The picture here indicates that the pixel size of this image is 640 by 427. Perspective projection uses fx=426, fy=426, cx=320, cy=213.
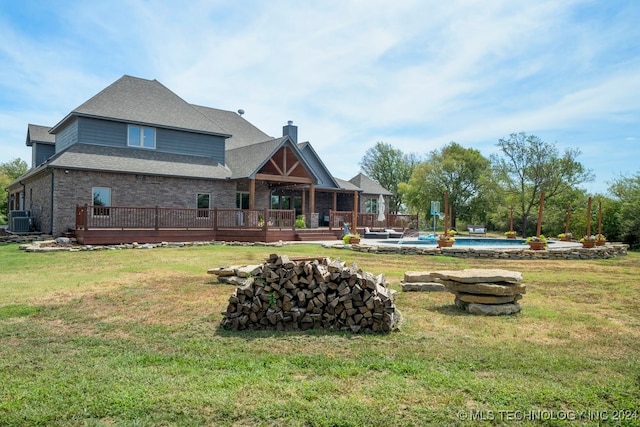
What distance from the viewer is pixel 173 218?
775 inches

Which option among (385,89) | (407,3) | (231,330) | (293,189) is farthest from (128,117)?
(231,330)

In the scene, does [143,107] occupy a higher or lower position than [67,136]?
higher

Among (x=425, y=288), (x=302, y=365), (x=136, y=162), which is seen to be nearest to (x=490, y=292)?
(x=425, y=288)

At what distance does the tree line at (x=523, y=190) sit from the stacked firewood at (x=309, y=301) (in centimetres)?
2098

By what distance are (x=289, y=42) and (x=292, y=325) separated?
12156 millimetres

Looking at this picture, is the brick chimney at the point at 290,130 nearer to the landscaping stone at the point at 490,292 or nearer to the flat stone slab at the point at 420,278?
the flat stone slab at the point at 420,278

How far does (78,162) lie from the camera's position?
19.4 metres

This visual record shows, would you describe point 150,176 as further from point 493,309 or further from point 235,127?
point 493,309

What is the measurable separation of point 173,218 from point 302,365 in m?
16.8

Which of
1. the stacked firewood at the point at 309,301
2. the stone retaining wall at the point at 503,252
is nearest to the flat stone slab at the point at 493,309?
the stacked firewood at the point at 309,301

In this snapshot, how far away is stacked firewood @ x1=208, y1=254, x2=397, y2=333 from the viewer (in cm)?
557

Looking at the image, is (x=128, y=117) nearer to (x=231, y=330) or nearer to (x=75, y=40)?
(x=75, y=40)

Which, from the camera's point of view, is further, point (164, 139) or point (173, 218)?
point (164, 139)

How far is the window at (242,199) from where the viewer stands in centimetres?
2556
